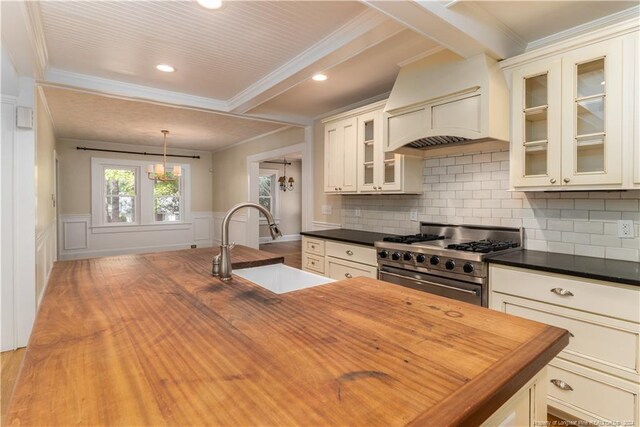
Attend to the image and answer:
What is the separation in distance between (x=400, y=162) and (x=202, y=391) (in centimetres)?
271

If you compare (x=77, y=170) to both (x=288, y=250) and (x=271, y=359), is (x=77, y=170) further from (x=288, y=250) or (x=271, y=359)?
(x=271, y=359)

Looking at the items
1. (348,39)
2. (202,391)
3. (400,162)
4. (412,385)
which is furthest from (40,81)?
(412,385)

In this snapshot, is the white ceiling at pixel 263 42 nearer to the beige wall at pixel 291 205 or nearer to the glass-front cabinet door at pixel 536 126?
the glass-front cabinet door at pixel 536 126

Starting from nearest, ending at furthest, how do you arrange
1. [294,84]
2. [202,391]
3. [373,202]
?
[202,391] → [294,84] → [373,202]

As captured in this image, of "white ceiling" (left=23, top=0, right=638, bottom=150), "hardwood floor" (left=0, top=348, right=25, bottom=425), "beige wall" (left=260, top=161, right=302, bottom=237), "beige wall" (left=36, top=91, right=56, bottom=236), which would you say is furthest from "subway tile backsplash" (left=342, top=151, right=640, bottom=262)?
"beige wall" (left=260, top=161, right=302, bottom=237)

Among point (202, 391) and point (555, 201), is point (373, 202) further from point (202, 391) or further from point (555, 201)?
point (202, 391)

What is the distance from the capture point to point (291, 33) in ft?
7.81

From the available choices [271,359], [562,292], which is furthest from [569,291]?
[271,359]

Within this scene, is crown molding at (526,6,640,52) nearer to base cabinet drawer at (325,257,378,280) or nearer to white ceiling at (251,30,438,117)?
white ceiling at (251,30,438,117)

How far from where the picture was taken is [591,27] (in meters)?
2.16

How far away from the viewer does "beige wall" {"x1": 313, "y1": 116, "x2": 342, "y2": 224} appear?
14.2 feet

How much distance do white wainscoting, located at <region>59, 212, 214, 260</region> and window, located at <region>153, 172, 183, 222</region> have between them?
0.77 feet

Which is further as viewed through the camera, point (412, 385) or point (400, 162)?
point (400, 162)

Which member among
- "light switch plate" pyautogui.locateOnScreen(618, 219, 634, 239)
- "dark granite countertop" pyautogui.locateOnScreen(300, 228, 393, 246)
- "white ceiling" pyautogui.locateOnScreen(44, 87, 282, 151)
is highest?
"white ceiling" pyautogui.locateOnScreen(44, 87, 282, 151)
